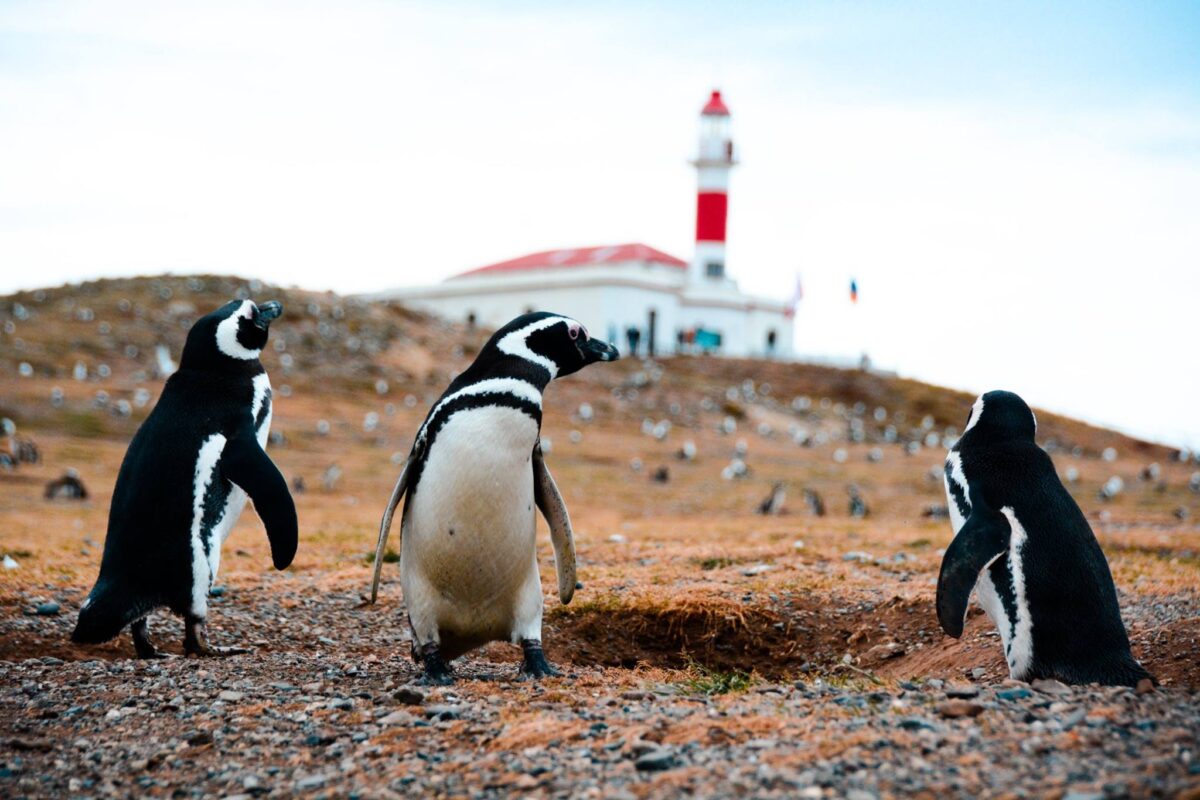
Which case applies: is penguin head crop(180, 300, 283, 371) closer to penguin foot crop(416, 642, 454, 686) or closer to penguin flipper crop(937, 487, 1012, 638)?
penguin foot crop(416, 642, 454, 686)

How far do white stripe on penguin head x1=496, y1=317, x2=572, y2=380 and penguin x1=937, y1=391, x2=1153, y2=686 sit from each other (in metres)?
2.02

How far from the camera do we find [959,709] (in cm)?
405

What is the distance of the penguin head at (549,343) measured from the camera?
18.9 ft

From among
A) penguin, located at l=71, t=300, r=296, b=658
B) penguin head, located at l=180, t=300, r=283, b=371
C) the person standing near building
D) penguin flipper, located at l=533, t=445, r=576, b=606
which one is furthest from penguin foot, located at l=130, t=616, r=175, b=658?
the person standing near building

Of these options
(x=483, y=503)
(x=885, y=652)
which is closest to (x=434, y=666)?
(x=483, y=503)

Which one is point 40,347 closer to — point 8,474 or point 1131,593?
point 8,474

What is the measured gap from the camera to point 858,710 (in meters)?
4.24

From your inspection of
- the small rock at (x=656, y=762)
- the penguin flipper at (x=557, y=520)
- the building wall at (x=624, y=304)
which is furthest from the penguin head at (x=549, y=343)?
the building wall at (x=624, y=304)

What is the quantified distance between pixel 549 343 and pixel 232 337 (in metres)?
1.93

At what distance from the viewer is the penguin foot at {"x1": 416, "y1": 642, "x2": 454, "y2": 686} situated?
5.43m

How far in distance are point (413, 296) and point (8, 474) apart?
38.8 meters

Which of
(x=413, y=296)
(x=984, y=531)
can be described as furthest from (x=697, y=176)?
(x=984, y=531)

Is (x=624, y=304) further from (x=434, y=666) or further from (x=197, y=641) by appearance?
(x=434, y=666)

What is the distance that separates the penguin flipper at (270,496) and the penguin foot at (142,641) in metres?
0.77
